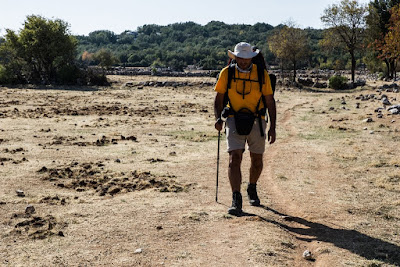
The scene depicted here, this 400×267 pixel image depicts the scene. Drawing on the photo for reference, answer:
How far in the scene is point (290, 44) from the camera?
3819 centimetres

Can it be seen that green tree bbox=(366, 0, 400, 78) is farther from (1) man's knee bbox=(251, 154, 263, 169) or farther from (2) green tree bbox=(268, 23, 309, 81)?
(1) man's knee bbox=(251, 154, 263, 169)

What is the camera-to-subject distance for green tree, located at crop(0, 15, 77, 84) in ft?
129

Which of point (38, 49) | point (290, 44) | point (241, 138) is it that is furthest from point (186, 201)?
point (38, 49)

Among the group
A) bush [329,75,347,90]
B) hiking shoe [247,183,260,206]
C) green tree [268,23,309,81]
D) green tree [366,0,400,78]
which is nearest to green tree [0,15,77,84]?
green tree [268,23,309,81]

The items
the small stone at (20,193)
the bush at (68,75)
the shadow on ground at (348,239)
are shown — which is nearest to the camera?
the shadow on ground at (348,239)

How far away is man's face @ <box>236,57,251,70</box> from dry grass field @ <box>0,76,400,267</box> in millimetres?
2021

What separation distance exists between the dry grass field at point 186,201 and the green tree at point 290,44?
A: 84.8 ft

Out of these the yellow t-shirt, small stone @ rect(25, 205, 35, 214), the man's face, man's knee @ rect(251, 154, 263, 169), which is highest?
the man's face

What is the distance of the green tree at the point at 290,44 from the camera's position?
38250 millimetres

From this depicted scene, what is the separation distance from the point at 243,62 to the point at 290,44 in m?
34.1

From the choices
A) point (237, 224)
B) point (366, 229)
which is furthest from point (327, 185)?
point (237, 224)

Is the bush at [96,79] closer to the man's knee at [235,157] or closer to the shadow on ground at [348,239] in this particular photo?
the man's knee at [235,157]

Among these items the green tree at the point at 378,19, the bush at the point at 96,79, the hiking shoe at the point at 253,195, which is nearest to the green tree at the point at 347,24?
the green tree at the point at 378,19

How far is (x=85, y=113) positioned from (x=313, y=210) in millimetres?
13994
